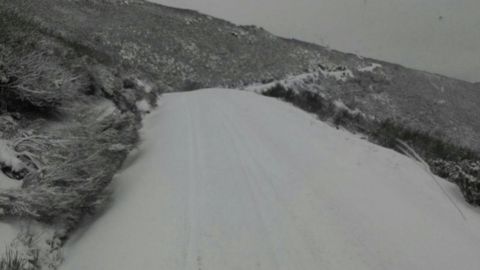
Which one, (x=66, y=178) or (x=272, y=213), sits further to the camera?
(x=66, y=178)

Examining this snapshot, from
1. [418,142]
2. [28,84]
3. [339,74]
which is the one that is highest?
Answer: [28,84]

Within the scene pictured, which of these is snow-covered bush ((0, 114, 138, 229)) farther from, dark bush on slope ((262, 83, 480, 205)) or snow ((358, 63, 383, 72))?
snow ((358, 63, 383, 72))

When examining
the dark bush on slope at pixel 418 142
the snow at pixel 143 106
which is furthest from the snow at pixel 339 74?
the snow at pixel 143 106

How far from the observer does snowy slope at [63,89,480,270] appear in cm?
431

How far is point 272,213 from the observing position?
505 centimetres

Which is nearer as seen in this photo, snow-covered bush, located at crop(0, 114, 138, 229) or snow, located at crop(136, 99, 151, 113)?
snow-covered bush, located at crop(0, 114, 138, 229)

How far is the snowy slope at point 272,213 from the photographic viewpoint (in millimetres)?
4309

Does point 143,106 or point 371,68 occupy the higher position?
point 371,68

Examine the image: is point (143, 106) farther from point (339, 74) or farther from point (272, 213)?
point (339, 74)

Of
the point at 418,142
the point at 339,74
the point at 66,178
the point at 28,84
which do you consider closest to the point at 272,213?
the point at 66,178

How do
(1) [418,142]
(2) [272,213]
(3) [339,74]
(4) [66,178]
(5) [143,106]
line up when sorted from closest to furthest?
(2) [272,213] < (4) [66,178] < (1) [418,142] < (5) [143,106] < (3) [339,74]

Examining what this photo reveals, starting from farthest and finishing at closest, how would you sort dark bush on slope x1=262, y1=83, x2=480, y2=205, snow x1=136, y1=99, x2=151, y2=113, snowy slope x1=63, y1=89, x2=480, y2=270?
snow x1=136, y1=99, x2=151, y2=113, dark bush on slope x1=262, y1=83, x2=480, y2=205, snowy slope x1=63, y1=89, x2=480, y2=270

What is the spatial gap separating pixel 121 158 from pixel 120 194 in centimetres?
148

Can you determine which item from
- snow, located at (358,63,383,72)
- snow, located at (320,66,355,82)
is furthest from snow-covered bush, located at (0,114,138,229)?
snow, located at (358,63,383,72)
